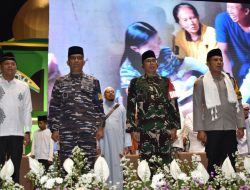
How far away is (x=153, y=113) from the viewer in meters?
4.51

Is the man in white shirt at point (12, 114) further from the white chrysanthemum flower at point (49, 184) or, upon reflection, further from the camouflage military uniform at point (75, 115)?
the white chrysanthemum flower at point (49, 184)

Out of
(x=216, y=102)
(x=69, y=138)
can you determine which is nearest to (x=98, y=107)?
(x=69, y=138)

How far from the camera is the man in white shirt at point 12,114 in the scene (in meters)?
4.52

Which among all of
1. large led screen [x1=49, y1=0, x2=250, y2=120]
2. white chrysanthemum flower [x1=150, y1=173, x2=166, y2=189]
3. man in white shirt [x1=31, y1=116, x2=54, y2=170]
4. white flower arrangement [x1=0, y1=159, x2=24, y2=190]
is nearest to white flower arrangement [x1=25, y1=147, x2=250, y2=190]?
white chrysanthemum flower [x1=150, y1=173, x2=166, y2=189]

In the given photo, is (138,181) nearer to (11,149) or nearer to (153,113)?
(153,113)

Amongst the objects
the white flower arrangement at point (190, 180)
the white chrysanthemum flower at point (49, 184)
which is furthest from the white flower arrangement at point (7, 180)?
the white flower arrangement at point (190, 180)

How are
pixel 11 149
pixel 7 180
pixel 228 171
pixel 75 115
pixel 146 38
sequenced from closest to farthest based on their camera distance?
1. pixel 7 180
2. pixel 228 171
3. pixel 75 115
4. pixel 11 149
5. pixel 146 38

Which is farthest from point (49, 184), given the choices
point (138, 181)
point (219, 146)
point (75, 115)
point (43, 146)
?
point (43, 146)

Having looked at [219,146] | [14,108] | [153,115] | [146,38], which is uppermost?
[146,38]

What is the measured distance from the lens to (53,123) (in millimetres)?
4430

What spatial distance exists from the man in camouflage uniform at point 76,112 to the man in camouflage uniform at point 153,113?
302 millimetres

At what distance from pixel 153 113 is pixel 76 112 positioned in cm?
63

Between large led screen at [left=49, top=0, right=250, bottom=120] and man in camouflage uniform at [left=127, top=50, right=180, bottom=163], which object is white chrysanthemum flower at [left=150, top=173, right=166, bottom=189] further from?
large led screen at [left=49, top=0, right=250, bottom=120]

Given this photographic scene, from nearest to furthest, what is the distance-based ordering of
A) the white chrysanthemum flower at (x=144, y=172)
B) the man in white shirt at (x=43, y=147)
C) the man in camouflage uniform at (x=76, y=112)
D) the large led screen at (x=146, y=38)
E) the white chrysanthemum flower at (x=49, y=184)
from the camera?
the white chrysanthemum flower at (x=49, y=184) < the white chrysanthemum flower at (x=144, y=172) < the man in camouflage uniform at (x=76, y=112) < the man in white shirt at (x=43, y=147) < the large led screen at (x=146, y=38)
